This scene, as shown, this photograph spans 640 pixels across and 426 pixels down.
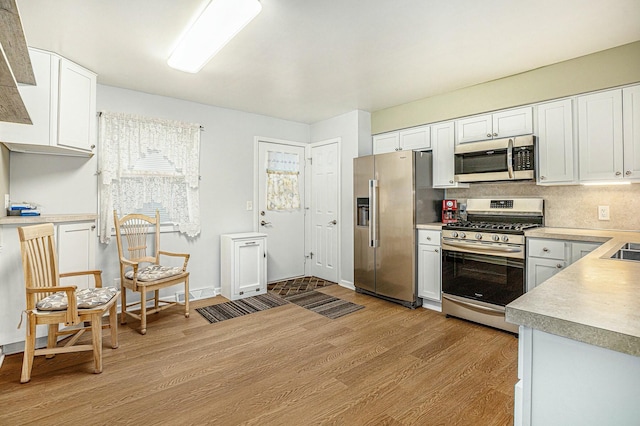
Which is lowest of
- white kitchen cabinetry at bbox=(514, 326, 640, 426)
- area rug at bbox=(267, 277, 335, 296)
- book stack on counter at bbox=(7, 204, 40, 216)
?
area rug at bbox=(267, 277, 335, 296)

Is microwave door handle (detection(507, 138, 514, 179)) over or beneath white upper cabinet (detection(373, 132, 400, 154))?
beneath

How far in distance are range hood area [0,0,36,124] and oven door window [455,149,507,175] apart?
3.54m

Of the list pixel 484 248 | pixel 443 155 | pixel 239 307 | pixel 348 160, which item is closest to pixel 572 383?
pixel 484 248

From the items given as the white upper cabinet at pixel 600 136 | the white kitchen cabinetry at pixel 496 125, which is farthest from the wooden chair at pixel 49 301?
the white upper cabinet at pixel 600 136

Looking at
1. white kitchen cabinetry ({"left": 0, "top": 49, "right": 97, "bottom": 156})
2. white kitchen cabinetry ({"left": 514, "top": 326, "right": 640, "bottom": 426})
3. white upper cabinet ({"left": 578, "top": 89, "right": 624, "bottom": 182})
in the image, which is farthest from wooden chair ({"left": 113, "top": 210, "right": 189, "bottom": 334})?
white upper cabinet ({"left": 578, "top": 89, "right": 624, "bottom": 182})

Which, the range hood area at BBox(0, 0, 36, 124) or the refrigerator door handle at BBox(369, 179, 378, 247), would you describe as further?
the refrigerator door handle at BBox(369, 179, 378, 247)

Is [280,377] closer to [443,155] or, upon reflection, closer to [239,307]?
[239,307]

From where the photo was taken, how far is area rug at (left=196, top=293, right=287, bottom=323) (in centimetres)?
353

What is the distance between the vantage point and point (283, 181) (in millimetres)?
4984

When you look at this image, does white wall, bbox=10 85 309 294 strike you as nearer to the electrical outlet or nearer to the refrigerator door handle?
the refrigerator door handle

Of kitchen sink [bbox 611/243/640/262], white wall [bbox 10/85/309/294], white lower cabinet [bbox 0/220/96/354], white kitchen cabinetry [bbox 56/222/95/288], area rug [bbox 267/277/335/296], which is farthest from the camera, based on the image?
area rug [bbox 267/277/335/296]

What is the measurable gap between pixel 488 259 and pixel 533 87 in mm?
1696

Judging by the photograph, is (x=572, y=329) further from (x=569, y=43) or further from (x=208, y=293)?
(x=208, y=293)

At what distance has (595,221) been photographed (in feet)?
9.82
